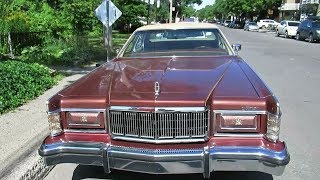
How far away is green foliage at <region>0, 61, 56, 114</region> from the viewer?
7.28 metres

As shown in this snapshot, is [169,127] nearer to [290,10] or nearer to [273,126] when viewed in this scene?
[273,126]

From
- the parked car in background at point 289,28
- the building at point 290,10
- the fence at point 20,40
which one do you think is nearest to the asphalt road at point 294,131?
the fence at point 20,40

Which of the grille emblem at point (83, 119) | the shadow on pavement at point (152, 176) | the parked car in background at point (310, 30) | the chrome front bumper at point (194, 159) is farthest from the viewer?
the parked car in background at point (310, 30)

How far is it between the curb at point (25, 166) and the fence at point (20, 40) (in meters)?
→ 9.93

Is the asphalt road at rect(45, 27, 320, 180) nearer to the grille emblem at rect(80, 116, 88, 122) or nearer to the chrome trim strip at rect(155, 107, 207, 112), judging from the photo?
the grille emblem at rect(80, 116, 88, 122)

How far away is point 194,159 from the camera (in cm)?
354

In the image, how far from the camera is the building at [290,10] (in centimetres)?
6581

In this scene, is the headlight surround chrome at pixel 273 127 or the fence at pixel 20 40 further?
the fence at pixel 20 40

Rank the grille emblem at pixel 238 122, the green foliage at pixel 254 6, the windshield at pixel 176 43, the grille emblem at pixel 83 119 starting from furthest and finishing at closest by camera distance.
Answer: the green foliage at pixel 254 6 → the windshield at pixel 176 43 → the grille emblem at pixel 83 119 → the grille emblem at pixel 238 122

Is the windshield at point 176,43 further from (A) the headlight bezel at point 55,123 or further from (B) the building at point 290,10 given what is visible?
(B) the building at point 290,10

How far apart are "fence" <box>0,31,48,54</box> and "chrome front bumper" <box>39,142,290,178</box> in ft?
38.6

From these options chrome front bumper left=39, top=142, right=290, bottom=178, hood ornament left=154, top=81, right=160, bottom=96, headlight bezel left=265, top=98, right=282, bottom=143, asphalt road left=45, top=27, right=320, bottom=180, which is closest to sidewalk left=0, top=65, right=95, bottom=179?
asphalt road left=45, top=27, right=320, bottom=180

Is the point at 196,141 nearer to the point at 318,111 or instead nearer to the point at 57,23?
the point at 318,111

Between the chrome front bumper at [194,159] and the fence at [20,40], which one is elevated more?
the fence at [20,40]
